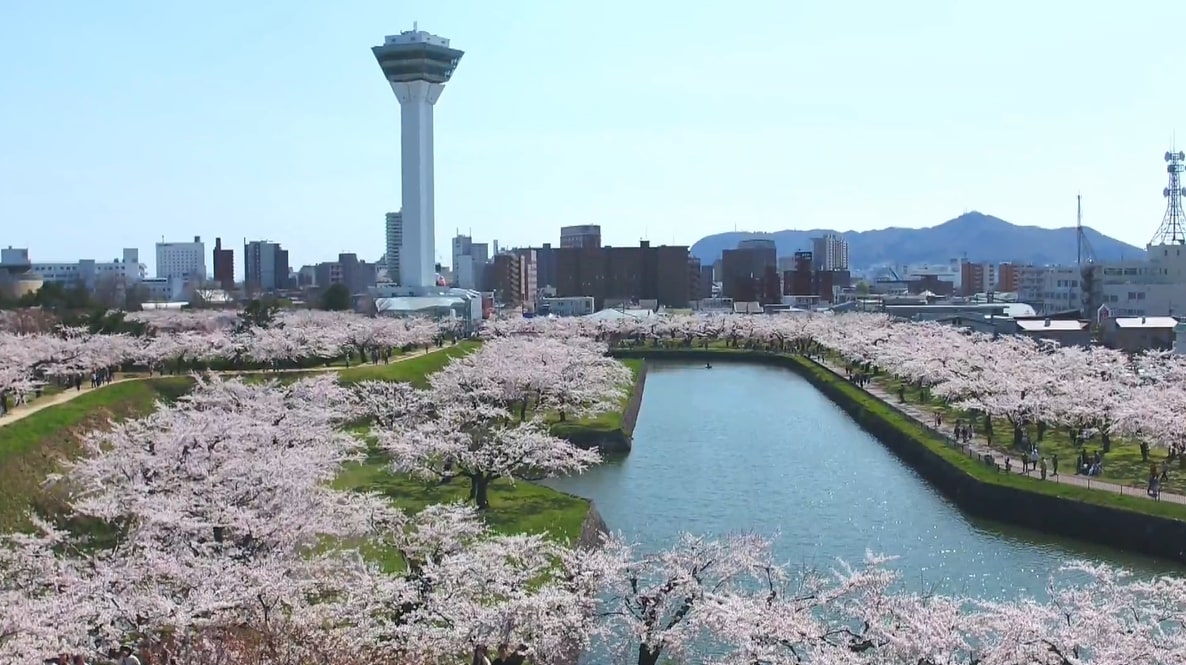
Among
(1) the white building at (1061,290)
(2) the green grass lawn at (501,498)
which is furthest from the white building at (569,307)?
(2) the green grass lawn at (501,498)

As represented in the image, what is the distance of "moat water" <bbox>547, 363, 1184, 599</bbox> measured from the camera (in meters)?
13.8

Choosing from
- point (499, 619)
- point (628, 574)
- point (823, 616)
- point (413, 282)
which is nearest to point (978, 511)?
point (823, 616)

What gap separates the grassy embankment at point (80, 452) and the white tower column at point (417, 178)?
149 ft

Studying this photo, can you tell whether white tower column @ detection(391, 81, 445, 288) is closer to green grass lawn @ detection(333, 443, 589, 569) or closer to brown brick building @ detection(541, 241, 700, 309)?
brown brick building @ detection(541, 241, 700, 309)

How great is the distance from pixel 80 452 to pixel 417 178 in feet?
163

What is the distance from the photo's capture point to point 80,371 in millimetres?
24297

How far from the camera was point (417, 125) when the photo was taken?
6531cm

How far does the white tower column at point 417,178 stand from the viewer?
214 ft

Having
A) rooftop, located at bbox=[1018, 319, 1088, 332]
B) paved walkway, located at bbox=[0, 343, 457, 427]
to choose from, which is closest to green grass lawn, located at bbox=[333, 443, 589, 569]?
paved walkway, located at bbox=[0, 343, 457, 427]

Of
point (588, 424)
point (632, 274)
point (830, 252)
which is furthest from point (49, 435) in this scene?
point (830, 252)

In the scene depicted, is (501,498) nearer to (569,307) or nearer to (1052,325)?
(1052,325)

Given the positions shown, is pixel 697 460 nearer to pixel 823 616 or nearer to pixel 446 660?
pixel 823 616

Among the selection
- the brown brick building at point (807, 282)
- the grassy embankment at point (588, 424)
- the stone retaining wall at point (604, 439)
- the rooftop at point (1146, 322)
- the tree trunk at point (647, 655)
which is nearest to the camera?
the tree trunk at point (647, 655)

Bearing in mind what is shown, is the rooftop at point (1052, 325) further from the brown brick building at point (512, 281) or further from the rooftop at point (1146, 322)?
the brown brick building at point (512, 281)
